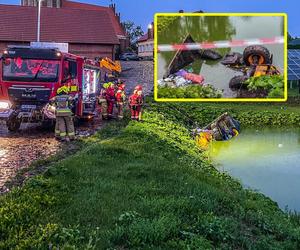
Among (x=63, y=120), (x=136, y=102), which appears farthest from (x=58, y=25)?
(x=63, y=120)

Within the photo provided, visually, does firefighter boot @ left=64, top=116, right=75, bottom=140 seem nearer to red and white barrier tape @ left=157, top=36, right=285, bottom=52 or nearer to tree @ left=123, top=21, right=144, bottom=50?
red and white barrier tape @ left=157, top=36, right=285, bottom=52

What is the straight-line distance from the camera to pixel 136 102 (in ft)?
65.2

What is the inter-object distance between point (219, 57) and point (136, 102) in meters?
12.9

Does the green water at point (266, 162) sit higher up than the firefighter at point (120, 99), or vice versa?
the firefighter at point (120, 99)

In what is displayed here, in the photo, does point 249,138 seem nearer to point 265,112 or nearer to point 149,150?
point 265,112

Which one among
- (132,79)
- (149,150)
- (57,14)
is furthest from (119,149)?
(57,14)

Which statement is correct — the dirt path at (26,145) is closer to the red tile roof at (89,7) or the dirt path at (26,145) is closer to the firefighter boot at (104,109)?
the firefighter boot at (104,109)

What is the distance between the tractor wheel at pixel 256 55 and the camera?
6.89m

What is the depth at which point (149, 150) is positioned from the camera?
1383cm

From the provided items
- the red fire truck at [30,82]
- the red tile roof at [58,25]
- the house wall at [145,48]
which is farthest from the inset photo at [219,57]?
the house wall at [145,48]

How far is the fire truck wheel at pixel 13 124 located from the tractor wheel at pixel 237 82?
36.6 ft

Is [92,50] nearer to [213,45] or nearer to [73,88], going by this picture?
[73,88]

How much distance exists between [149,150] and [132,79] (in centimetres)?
3483

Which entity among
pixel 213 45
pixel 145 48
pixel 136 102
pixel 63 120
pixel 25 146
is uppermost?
pixel 145 48
